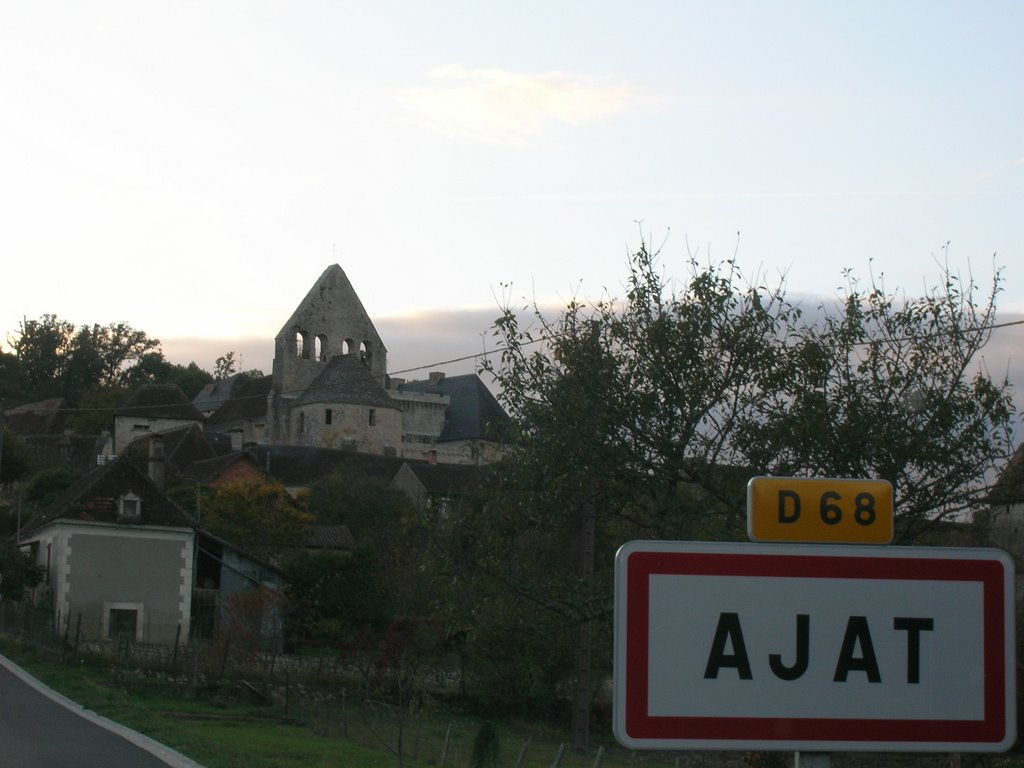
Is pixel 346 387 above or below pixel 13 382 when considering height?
below

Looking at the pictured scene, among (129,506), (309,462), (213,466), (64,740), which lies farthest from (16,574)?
(309,462)

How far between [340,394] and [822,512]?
326 feet

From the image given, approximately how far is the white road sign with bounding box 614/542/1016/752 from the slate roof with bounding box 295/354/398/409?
325 ft

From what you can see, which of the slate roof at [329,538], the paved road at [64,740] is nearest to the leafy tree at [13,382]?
the slate roof at [329,538]

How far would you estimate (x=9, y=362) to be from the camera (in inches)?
5241

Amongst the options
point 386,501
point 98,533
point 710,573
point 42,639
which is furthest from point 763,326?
point 386,501

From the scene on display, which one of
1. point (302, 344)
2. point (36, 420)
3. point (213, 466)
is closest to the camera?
point (213, 466)

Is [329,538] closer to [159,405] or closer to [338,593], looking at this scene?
[338,593]

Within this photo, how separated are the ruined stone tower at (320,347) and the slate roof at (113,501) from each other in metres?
59.4

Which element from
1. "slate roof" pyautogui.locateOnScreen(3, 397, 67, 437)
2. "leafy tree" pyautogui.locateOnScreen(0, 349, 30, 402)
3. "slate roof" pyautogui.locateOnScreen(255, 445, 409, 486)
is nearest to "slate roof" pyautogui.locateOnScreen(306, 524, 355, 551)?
"slate roof" pyautogui.locateOnScreen(255, 445, 409, 486)

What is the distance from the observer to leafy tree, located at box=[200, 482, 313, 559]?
53.3m

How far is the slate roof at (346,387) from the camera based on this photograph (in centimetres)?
10156

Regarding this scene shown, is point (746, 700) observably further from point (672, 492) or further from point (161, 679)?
point (161, 679)

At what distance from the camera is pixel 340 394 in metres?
102
